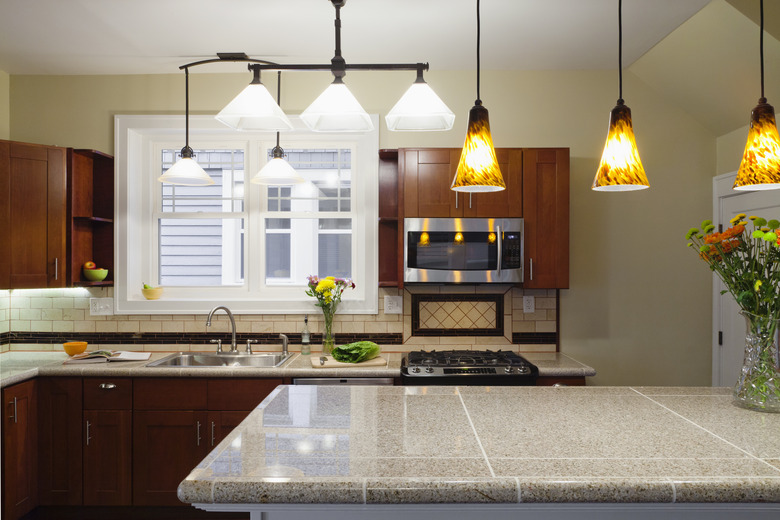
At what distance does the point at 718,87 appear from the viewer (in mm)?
3062

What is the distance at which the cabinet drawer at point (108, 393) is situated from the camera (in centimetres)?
292

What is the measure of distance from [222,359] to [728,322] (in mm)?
3321

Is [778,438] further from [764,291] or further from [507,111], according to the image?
[507,111]

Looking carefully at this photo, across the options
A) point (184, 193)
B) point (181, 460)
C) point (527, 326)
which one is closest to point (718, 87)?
point (527, 326)

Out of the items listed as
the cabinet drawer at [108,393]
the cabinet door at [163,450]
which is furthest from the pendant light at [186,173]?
the cabinet door at [163,450]

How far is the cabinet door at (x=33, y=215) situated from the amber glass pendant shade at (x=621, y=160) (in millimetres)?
3157

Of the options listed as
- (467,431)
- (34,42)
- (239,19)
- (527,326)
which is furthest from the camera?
(527,326)

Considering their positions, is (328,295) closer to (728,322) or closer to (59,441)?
(59,441)

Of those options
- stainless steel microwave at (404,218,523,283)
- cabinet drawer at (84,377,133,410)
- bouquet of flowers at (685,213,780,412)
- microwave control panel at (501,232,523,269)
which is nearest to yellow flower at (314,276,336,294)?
stainless steel microwave at (404,218,523,283)

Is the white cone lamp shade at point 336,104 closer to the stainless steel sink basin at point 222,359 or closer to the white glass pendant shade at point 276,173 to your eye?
the white glass pendant shade at point 276,173

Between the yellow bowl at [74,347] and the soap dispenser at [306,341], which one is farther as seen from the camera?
the soap dispenser at [306,341]

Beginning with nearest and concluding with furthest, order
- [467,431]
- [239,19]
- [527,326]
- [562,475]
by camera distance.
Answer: [562,475]
[467,431]
[239,19]
[527,326]

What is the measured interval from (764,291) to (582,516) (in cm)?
88

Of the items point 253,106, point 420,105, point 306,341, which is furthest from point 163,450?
point 420,105
